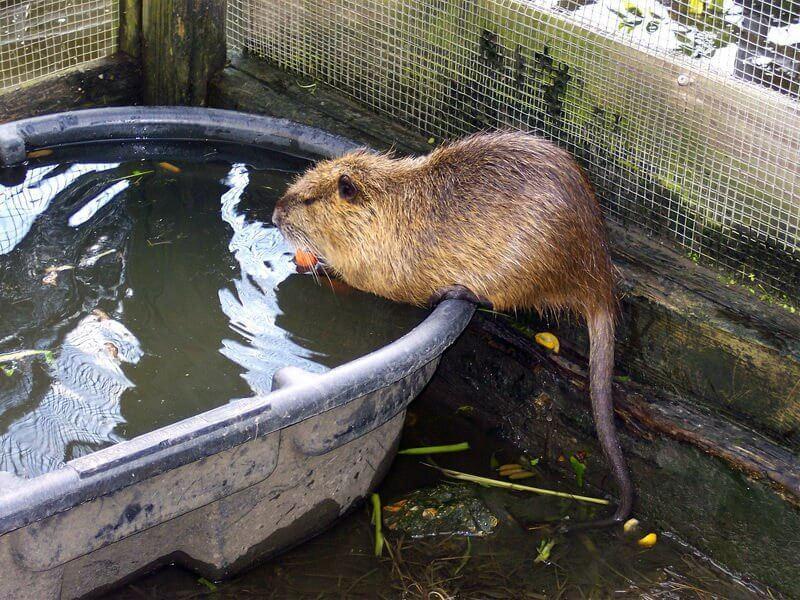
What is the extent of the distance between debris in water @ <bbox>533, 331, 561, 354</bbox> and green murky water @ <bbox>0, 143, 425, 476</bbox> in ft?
1.26

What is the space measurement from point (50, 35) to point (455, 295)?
1.85 meters

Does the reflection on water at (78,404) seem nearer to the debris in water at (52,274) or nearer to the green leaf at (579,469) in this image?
the debris in water at (52,274)

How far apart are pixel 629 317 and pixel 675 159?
43cm

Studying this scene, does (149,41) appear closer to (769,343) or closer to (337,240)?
(337,240)

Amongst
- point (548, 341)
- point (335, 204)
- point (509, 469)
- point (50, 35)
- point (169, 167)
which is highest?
point (50, 35)

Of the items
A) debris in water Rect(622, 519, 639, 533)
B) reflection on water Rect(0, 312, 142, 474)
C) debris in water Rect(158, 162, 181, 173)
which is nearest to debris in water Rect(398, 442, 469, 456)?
debris in water Rect(622, 519, 639, 533)

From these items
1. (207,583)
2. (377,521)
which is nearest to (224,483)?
(207,583)

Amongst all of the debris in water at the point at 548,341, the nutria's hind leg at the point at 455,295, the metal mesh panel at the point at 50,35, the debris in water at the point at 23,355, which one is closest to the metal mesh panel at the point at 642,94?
the debris in water at the point at 548,341

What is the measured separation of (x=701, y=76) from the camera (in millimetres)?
2479

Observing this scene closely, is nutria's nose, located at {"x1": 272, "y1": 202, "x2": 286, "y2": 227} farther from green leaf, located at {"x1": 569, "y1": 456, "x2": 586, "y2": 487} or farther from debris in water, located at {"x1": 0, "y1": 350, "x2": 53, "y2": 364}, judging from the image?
green leaf, located at {"x1": 569, "y1": 456, "x2": 586, "y2": 487}

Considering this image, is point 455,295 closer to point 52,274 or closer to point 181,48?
point 52,274

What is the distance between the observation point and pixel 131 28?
3580 millimetres

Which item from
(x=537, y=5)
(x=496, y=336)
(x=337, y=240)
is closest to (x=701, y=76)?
(x=537, y=5)

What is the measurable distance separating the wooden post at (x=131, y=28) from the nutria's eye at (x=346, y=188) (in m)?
1.30
